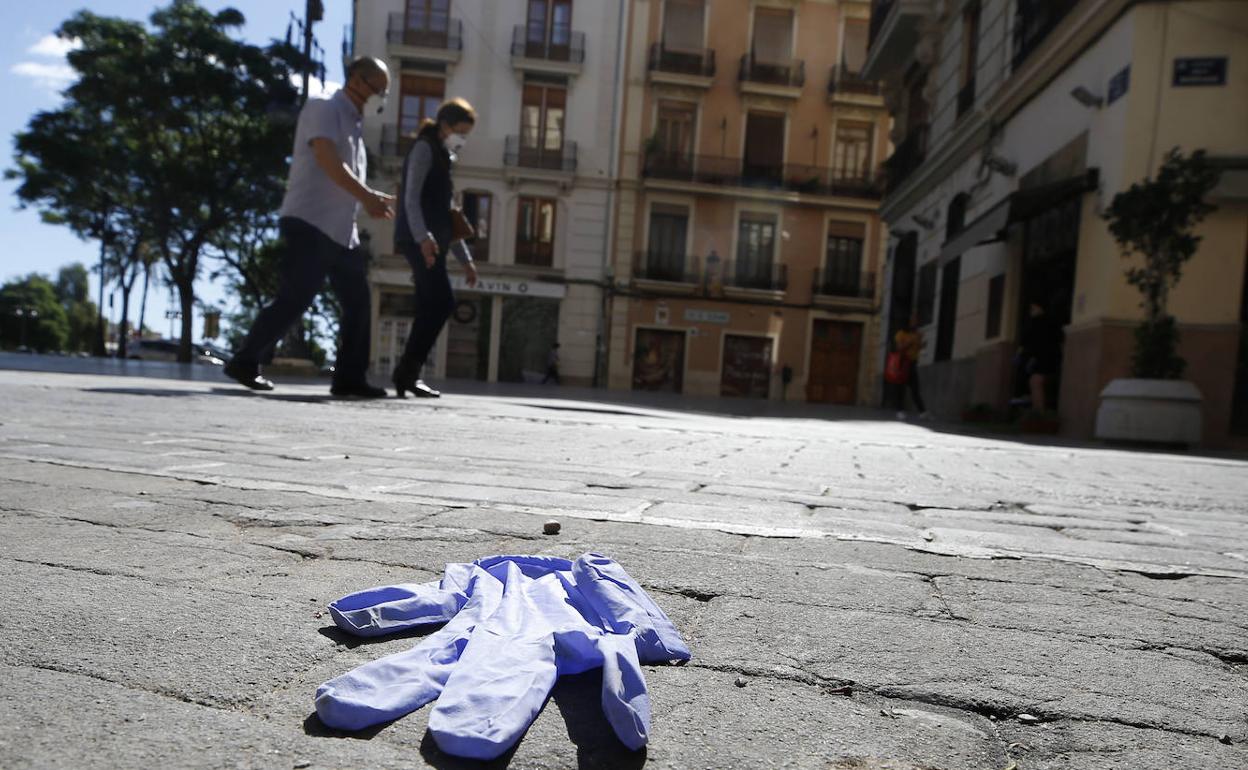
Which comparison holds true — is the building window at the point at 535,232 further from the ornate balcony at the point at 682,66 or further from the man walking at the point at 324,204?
the man walking at the point at 324,204

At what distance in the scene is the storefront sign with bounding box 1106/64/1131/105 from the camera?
36.0 ft

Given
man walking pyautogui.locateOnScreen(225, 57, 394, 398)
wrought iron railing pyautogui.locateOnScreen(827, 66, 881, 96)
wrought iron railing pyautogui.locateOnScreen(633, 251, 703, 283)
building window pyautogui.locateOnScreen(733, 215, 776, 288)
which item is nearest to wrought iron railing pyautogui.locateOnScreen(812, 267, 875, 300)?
building window pyautogui.locateOnScreen(733, 215, 776, 288)

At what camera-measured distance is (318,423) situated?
5.15m

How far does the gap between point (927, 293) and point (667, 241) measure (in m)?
12.1

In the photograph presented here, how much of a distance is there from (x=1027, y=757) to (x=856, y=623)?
521 mm

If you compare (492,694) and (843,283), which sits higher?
(843,283)

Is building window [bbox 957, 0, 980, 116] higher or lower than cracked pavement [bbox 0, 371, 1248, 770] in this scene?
higher

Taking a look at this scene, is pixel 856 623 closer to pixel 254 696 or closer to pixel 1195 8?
pixel 254 696

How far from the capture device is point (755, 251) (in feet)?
100

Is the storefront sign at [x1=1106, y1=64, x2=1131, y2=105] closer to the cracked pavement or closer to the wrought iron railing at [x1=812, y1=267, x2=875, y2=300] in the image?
the cracked pavement

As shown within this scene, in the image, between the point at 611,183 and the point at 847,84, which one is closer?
the point at 611,183

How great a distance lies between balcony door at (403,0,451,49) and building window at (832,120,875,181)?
1287 centimetres

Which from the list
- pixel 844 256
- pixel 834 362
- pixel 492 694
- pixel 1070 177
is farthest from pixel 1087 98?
pixel 844 256

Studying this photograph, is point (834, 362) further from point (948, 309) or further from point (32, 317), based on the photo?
point (32, 317)
